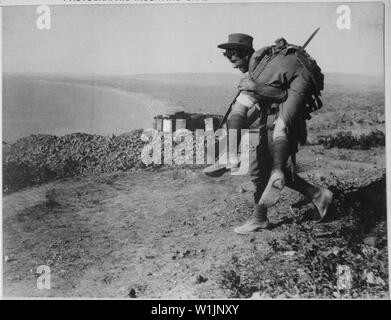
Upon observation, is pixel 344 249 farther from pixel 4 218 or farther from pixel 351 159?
pixel 4 218

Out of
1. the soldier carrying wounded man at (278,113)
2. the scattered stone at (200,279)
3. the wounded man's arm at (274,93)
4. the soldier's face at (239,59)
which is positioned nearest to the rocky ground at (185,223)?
the scattered stone at (200,279)

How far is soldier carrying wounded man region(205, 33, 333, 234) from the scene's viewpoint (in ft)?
18.1

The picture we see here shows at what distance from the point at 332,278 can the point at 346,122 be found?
6.18 feet

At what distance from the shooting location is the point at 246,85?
566 cm

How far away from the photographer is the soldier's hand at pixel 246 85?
5.61 m

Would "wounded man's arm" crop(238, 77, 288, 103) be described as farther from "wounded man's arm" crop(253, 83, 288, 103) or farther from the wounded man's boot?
the wounded man's boot

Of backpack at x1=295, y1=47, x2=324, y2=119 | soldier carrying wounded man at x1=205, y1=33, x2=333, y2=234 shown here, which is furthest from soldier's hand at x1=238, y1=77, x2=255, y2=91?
backpack at x1=295, y1=47, x2=324, y2=119

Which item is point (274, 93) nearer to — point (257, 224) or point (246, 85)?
point (246, 85)

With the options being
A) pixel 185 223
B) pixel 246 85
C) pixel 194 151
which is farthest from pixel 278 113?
pixel 185 223

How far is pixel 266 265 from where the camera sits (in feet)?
17.4

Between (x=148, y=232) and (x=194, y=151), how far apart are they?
1058 mm

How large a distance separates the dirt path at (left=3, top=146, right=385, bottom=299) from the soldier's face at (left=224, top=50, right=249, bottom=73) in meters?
1.18

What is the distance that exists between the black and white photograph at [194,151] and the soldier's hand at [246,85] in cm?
3

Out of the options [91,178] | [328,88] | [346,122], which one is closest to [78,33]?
[91,178]
